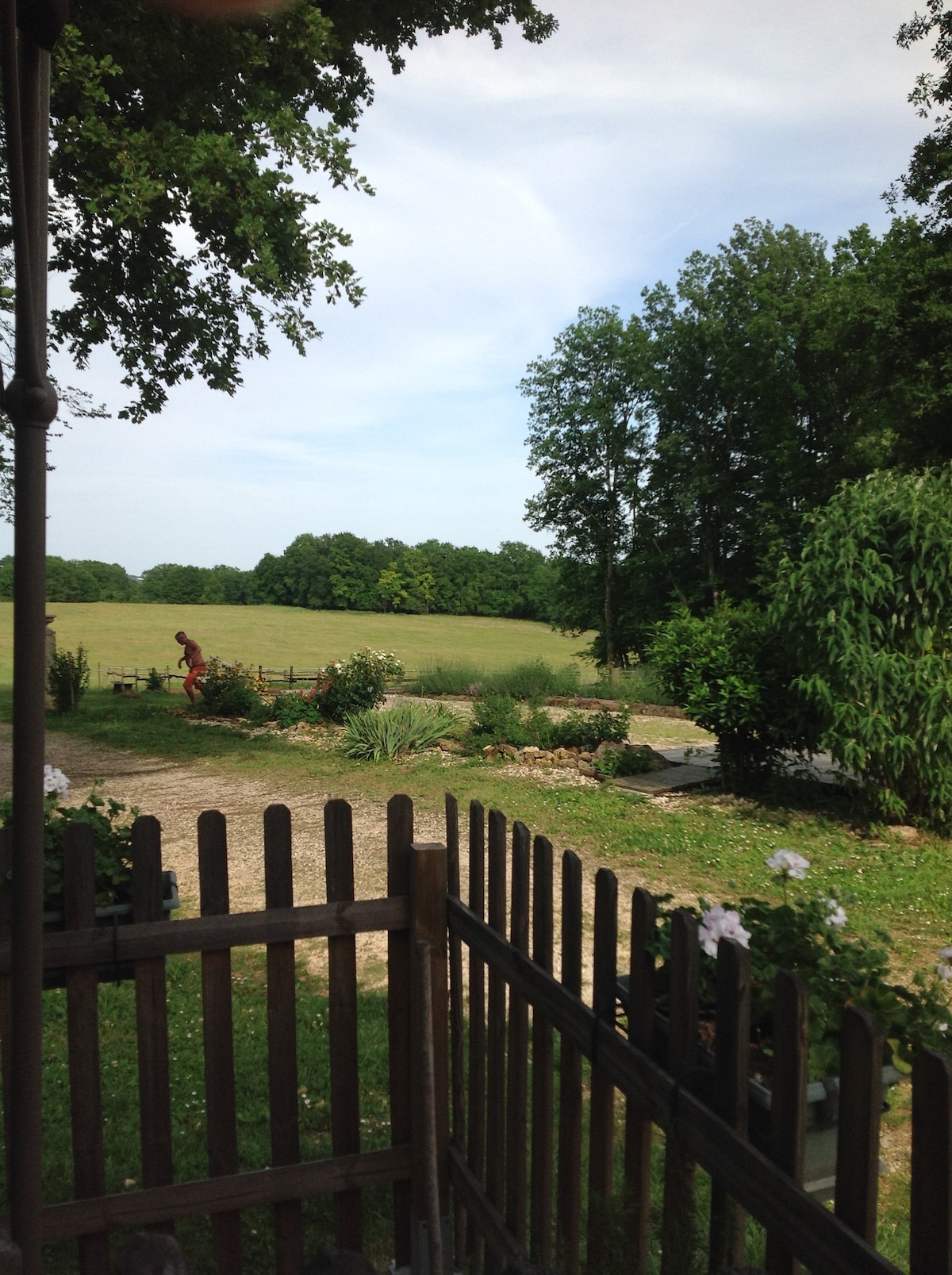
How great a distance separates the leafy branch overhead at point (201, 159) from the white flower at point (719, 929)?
351 inches

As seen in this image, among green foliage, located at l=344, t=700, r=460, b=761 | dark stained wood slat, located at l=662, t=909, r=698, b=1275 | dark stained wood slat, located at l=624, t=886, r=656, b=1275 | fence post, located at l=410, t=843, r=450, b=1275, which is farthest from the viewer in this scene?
green foliage, located at l=344, t=700, r=460, b=761

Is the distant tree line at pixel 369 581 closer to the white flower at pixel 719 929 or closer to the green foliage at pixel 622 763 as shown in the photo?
the green foliage at pixel 622 763

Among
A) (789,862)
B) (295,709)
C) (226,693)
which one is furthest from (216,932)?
(226,693)

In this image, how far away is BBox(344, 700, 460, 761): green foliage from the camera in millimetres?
12922

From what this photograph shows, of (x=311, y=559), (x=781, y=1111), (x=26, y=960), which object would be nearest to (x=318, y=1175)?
(x=781, y=1111)

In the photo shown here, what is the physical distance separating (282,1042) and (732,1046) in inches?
50.4

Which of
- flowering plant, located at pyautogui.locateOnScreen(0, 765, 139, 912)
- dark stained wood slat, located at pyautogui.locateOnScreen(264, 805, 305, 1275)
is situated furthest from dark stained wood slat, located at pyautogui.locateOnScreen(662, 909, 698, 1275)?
flowering plant, located at pyautogui.locateOnScreen(0, 765, 139, 912)

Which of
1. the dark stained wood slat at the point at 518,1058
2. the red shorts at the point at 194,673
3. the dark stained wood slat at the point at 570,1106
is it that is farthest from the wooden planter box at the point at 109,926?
the red shorts at the point at 194,673

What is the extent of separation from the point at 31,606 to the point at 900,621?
8.15 metres

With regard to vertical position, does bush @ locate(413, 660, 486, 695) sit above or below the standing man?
below

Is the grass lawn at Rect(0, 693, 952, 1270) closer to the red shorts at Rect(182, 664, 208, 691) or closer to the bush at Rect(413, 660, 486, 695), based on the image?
the red shorts at Rect(182, 664, 208, 691)

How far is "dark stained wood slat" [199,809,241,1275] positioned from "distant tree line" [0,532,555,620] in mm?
61361

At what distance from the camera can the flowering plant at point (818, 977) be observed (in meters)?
1.94

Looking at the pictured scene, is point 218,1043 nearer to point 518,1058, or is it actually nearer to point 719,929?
point 518,1058
